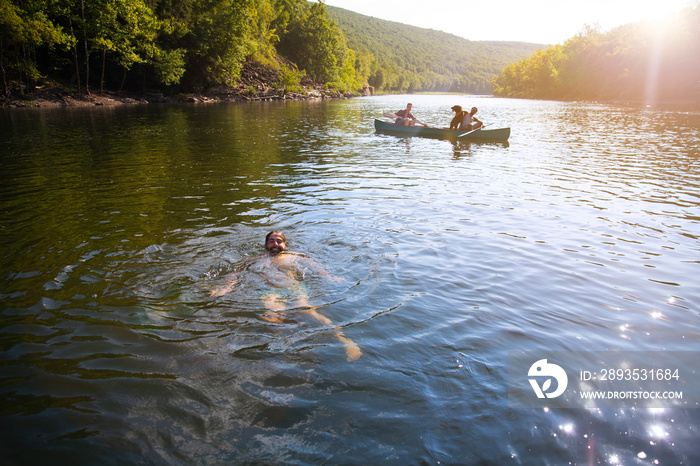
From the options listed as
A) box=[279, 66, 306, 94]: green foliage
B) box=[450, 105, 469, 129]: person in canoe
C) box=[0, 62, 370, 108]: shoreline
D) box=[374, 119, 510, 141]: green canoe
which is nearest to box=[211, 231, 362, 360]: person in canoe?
box=[374, 119, 510, 141]: green canoe

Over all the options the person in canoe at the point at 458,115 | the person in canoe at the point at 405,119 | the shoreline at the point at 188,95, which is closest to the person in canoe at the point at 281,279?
the person in canoe at the point at 458,115

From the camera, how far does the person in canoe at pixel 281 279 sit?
4.46 meters

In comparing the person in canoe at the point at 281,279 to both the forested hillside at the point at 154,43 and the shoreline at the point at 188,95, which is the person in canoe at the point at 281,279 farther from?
the shoreline at the point at 188,95

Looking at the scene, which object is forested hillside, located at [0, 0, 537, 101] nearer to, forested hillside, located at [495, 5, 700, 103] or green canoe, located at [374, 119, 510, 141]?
green canoe, located at [374, 119, 510, 141]

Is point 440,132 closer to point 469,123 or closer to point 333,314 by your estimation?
point 469,123

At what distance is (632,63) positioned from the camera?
69.1 metres

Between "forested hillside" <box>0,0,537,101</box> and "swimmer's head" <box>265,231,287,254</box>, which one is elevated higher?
"forested hillside" <box>0,0,537,101</box>

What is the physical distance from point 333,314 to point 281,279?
1.11 metres

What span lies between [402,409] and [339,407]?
1.66 ft

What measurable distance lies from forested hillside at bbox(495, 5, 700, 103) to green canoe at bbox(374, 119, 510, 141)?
5038 cm

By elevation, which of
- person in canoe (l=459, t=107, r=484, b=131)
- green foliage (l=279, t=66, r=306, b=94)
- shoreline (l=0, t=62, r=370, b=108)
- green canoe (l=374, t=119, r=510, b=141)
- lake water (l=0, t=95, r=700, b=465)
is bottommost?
lake water (l=0, t=95, r=700, b=465)

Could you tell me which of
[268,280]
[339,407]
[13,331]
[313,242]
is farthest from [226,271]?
[339,407]

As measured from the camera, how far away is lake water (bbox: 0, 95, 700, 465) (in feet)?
9.34

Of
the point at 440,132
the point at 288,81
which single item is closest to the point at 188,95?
the point at 288,81
